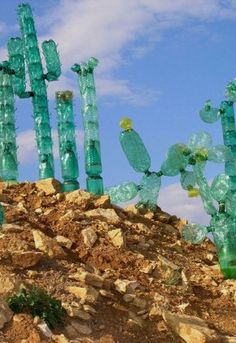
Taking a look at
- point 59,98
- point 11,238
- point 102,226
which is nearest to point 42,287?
point 11,238

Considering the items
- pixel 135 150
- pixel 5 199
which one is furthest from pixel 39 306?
pixel 135 150

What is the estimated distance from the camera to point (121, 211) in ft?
48.7

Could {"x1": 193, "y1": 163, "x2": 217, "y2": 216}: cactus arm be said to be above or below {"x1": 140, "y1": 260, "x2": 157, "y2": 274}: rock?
above

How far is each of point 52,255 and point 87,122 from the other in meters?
4.62

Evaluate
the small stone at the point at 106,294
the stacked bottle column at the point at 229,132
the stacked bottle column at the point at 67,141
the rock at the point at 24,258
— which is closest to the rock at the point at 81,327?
the small stone at the point at 106,294

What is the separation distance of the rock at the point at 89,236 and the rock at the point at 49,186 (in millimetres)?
2466

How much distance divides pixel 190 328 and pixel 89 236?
9.85 ft

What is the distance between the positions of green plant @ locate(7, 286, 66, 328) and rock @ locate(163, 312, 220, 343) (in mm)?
1432

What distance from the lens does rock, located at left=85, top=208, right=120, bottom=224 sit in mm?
13617

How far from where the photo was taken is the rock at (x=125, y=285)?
10.7 meters

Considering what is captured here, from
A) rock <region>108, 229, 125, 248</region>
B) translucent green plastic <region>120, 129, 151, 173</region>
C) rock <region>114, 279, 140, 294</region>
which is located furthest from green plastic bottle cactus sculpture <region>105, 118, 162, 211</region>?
rock <region>114, 279, 140, 294</region>

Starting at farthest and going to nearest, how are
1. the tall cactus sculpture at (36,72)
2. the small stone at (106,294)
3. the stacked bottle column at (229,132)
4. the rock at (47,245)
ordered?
the tall cactus sculpture at (36,72) < the stacked bottle column at (229,132) < the rock at (47,245) < the small stone at (106,294)

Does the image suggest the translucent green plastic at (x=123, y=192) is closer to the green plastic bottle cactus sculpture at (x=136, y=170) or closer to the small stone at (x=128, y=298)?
the green plastic bottle cactus sculpture at (x=136, y=170)

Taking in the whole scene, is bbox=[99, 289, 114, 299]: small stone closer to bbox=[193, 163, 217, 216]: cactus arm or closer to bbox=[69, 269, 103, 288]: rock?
bbox=[69, 269, 103, 288]: rock
